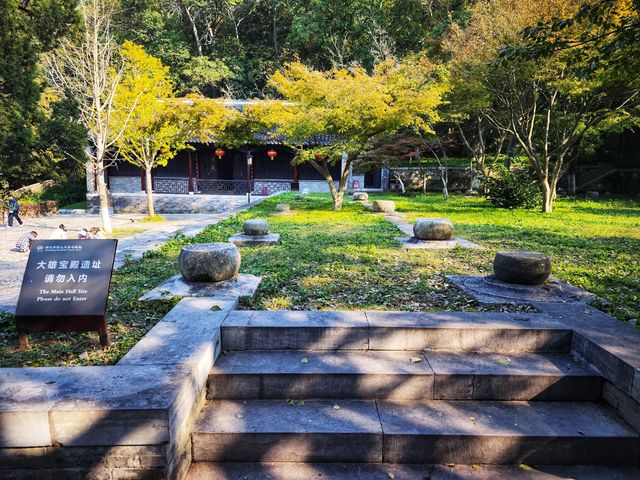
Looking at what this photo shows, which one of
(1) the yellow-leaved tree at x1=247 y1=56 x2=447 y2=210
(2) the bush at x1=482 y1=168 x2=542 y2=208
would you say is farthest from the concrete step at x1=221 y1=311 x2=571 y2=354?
(2) the bush at x1=482 y1=168 x2=542 y2=208

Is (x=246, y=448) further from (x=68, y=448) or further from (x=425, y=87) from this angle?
(x=425, y=87)

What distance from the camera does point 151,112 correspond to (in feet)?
58.3

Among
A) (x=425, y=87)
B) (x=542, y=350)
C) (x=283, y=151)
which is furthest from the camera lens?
(x=283, y=151)

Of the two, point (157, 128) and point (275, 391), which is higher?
point (157, 128)

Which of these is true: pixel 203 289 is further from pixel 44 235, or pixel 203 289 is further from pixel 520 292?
pixel 44 235

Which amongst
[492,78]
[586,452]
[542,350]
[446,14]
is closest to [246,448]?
[586,452]

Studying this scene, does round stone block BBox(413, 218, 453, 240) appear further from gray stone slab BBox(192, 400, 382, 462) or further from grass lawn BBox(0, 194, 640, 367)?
gray stone slab BBox(192, 400, 382, 462)

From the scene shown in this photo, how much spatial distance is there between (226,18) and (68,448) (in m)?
39.8

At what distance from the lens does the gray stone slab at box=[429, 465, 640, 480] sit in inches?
112

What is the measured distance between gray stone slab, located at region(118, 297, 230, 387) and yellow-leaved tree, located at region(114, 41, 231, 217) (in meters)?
14.1

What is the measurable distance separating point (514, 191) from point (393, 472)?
54.2ft

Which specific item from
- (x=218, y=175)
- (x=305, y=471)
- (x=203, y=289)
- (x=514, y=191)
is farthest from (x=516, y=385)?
(x=218, y=175)

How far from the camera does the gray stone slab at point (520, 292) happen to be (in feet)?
17.0

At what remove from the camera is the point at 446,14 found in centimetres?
2839
